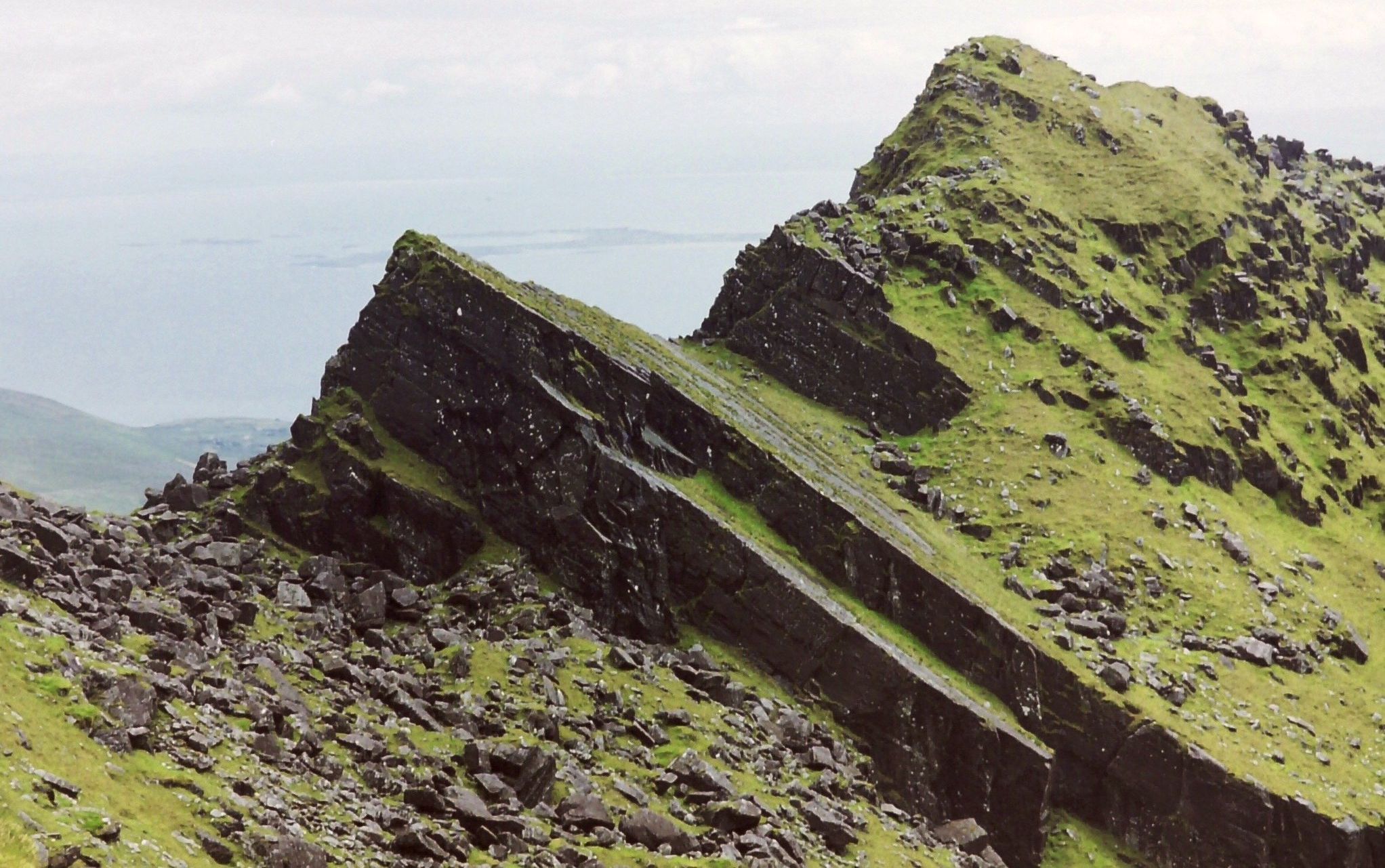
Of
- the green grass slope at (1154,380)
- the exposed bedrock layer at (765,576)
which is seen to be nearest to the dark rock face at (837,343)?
the green grass slope at (1154,380)

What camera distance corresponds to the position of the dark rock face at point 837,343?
95812mm

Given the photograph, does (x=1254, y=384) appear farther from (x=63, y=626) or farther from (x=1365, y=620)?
(x=63, y=626)

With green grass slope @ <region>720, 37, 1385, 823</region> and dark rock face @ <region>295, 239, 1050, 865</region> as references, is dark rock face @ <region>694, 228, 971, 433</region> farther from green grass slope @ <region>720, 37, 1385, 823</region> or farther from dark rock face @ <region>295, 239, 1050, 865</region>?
dark rock face @ <region>295, 239, 1050, 865</region>

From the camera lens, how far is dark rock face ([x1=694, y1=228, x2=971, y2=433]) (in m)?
95.8

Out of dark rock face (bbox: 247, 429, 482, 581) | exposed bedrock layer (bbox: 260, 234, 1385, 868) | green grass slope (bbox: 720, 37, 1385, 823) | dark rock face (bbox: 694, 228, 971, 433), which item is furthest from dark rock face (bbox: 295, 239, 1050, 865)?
dark rock face (bbox: 694, 228, 971, 433)

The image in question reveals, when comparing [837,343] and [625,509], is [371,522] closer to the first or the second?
[625,509]

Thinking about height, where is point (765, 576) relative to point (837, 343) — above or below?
below

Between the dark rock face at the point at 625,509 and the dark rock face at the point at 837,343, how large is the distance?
2699 centimetres

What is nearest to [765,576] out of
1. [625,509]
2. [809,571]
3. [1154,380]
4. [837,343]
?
[809,571]

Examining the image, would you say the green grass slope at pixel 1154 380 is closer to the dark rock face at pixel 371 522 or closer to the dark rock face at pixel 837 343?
the dark rock face at pixel 837 343

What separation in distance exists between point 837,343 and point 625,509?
3656cm

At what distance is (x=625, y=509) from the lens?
218ft

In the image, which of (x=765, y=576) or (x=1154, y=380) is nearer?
(x=765, y=576)

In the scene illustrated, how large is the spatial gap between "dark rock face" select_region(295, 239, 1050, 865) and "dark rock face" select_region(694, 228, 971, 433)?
1063 inches
